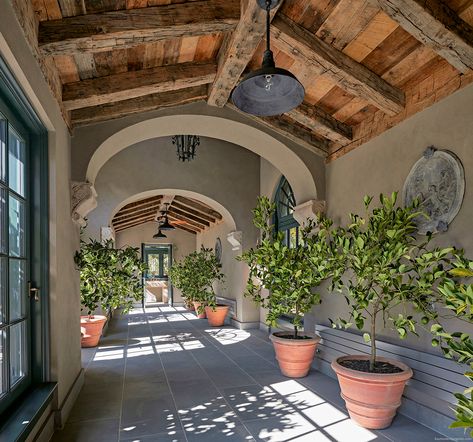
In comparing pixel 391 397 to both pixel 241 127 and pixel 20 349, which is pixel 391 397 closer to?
pixel 20 349

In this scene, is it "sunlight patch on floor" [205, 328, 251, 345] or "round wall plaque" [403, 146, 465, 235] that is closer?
"round wall plaque" [403, 146, 465, 235]

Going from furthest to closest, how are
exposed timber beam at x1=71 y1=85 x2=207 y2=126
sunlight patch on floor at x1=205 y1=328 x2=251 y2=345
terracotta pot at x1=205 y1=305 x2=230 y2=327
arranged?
1. terracotta pot at x1=205 y1=305 x2=230 y2=327
2. sunlight patch on floor at x1=205 y1=328 x2=251 y2=345
3. exposed timber beam at x1=71 y1=85 x2=207 y2=126

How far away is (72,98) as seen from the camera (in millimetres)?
3291

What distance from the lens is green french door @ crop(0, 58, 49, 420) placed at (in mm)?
2290

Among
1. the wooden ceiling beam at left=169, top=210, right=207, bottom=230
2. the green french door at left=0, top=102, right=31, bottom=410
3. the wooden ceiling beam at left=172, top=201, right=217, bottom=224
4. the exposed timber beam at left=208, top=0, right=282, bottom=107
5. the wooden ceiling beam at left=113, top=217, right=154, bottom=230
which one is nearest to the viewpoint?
the green french door at left=0, top=102, right=31, bottom=410

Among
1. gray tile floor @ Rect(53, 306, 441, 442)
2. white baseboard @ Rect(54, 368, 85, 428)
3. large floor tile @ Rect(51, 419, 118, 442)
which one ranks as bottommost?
gray tile floor @ Rect(53, 306, 441, 442)

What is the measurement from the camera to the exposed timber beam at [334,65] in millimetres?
2998

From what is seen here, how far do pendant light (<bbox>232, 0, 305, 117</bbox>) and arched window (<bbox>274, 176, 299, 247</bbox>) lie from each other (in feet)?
12.9

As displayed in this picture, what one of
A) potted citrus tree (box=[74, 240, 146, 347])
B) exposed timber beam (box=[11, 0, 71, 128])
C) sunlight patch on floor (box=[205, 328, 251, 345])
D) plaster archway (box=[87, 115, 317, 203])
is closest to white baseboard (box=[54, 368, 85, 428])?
potted citrus tree (box=[74, 240, 146, 347])

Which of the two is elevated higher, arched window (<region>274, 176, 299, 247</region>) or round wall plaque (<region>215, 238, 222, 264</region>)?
arched window (<region>274, 176, 299, 247</region>)

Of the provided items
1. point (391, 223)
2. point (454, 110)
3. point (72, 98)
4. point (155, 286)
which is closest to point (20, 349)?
point (72, 98)

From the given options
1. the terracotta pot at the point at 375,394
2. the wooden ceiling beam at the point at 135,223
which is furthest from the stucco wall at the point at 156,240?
the terracotta pot at the point at 375,394

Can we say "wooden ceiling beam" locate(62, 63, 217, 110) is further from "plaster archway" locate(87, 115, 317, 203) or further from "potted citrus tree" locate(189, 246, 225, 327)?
"potted citrus tree" locate(189, 246, 225, 327)

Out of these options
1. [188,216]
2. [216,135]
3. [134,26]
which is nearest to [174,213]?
[188,216]
